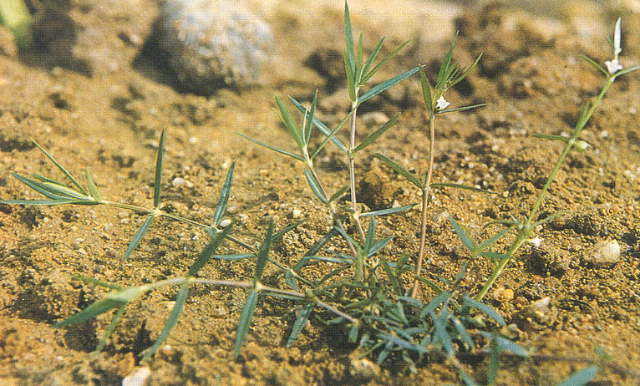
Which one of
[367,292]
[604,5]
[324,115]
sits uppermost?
[604,5]

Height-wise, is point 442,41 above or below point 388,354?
above

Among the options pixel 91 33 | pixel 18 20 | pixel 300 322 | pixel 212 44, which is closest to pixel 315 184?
pixel 300 322

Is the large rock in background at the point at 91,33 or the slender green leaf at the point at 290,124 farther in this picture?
the large rock in background at the point at 91,33

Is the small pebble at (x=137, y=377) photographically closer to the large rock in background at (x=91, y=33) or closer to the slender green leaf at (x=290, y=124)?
the slender green leaf at (x=290, y=124)

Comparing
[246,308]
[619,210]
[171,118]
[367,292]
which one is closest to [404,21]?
[171,118]

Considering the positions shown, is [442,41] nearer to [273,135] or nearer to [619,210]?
[273,135]

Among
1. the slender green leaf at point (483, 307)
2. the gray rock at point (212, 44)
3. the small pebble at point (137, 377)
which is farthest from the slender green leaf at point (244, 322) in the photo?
the gray rock at point (212, 44)
